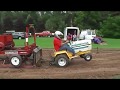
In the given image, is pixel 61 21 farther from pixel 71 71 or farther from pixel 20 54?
pixel 71 71

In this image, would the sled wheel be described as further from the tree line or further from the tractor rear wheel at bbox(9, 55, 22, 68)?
the tree line

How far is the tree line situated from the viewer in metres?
46.1

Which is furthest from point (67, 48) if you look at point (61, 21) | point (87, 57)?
point (61, 21)

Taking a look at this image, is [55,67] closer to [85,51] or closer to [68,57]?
[68,57]

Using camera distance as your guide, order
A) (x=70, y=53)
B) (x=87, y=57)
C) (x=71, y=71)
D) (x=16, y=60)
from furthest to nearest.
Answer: (x=87, y=57) → (x=70, y=53) → (x=16, y=60) → (x=71, y=71)

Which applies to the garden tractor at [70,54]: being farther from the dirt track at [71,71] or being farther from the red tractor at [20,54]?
the red tractor at [20,54]

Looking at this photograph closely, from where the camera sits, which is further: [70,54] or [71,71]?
[70,54]

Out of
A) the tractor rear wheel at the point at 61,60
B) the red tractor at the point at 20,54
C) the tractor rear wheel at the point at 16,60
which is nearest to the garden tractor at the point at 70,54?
the tractor rear wheel at the point at 61,60

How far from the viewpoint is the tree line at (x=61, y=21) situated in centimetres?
4612

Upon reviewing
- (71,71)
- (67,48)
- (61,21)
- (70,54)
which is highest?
(61,21)

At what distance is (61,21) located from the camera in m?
59.5
